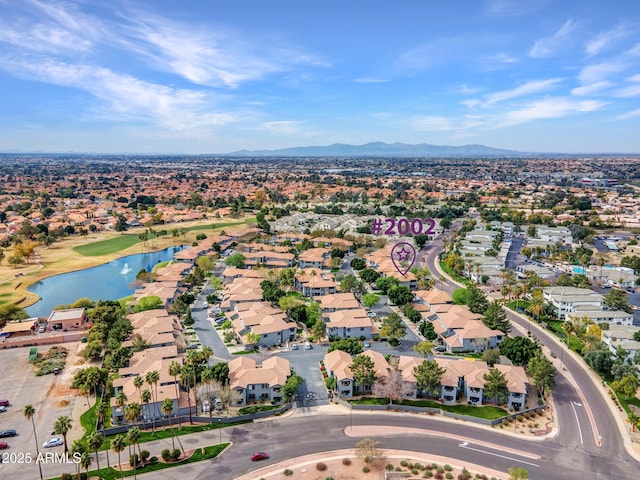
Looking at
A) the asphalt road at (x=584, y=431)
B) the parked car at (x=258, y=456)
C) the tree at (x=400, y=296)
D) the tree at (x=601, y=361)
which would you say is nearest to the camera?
the parked car at (x=258, y=456)

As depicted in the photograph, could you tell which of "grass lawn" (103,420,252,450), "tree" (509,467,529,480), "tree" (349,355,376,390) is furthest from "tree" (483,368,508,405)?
"grass lawn" (103,420,252,450)

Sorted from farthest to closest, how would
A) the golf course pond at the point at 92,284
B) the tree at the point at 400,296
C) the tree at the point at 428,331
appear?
the golf course pond at the point at 92,284, the tree at the point at 400,296, the tree at the point at 428,331

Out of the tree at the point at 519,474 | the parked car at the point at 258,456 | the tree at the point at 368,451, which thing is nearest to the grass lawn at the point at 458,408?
the tree at the point at 368,451

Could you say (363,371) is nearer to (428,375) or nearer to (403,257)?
(428,375)

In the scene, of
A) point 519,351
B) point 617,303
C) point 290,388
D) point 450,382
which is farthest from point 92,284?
point 617,303

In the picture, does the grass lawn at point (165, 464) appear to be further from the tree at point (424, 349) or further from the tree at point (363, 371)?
the tree at point (424, 349)

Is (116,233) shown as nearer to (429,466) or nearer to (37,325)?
(37,325)
